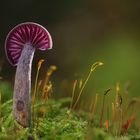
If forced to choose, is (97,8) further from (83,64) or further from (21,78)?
(21,78)

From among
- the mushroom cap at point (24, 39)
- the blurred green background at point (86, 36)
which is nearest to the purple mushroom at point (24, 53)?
the mushroom cap at point (24, 39)

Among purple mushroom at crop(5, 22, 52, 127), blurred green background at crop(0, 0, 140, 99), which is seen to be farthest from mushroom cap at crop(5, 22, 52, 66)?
blurred green background at crop(0, 0, 140, 99)

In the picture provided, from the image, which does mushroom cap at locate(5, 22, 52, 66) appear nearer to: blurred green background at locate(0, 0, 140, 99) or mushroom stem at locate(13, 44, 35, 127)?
mushroom stem at locate(13, 44, 35, 127)

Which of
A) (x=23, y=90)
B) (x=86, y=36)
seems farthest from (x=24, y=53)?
(x=86, y=36)

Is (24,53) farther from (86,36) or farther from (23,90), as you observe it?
(86,36)

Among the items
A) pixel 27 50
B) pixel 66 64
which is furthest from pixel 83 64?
pixel 27 50

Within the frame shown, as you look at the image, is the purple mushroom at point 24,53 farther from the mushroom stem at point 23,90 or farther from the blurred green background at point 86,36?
the blurred green background at point 86,36
